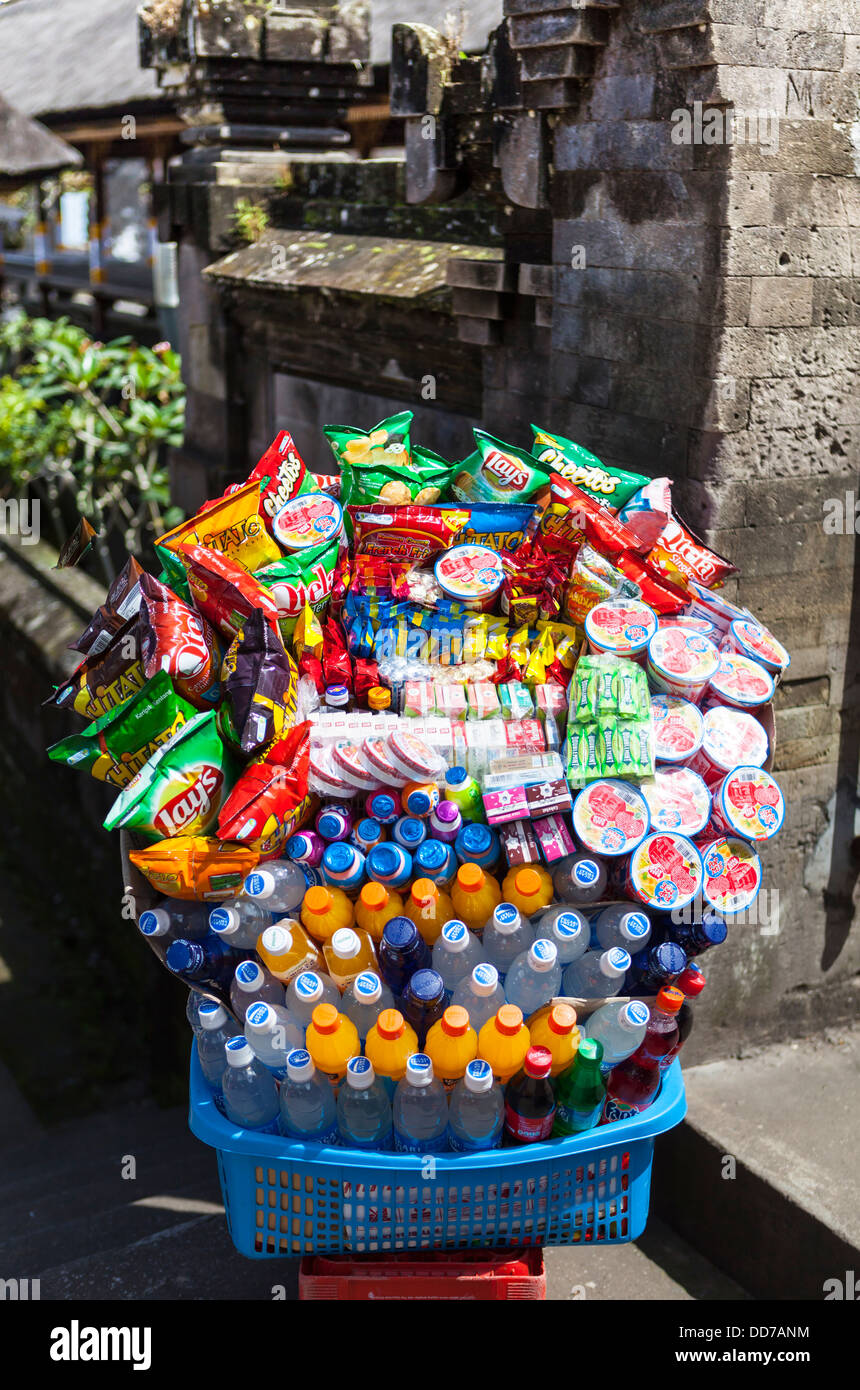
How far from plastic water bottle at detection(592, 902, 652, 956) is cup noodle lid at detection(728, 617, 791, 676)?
2.37ft

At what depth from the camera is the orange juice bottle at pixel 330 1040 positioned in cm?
233

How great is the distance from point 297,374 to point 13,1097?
3632 millimetres

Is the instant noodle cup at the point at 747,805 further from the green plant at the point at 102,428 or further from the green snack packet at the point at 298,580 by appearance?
the green plant at the point at 102,428

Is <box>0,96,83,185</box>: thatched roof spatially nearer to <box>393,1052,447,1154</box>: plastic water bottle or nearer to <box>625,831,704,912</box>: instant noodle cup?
<box>625,831,704,912</box>: instant noodle cup

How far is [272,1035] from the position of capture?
2.37 metres

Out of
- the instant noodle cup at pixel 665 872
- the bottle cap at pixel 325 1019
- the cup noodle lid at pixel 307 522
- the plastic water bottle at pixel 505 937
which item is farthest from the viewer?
the cup noodle lid at pixel 307 522

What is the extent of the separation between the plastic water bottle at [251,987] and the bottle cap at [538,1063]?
21.7 inches

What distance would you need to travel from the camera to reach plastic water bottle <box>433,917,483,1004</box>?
2.40m

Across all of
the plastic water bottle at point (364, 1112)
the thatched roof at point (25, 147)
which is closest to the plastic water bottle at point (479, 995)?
the plastic water bottle at point (364, 1112)

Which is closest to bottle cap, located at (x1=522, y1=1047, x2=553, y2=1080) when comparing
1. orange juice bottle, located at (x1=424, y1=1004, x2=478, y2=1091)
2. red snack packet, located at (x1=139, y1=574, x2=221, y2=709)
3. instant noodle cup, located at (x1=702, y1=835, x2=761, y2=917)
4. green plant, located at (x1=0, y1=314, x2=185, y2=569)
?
orange juice bottle, located at (x1=424, y1=1004, x2=478, y2=1091)

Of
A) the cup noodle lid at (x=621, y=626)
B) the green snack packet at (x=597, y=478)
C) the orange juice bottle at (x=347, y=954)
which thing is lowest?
the orange juice bottle at (x=347, y=954)

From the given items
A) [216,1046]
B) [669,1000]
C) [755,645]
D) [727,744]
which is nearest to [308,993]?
[216,1046]

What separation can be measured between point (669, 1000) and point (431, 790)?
0.65 m

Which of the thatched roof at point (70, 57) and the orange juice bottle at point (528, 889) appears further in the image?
the thatched roof at point (70, 57)
